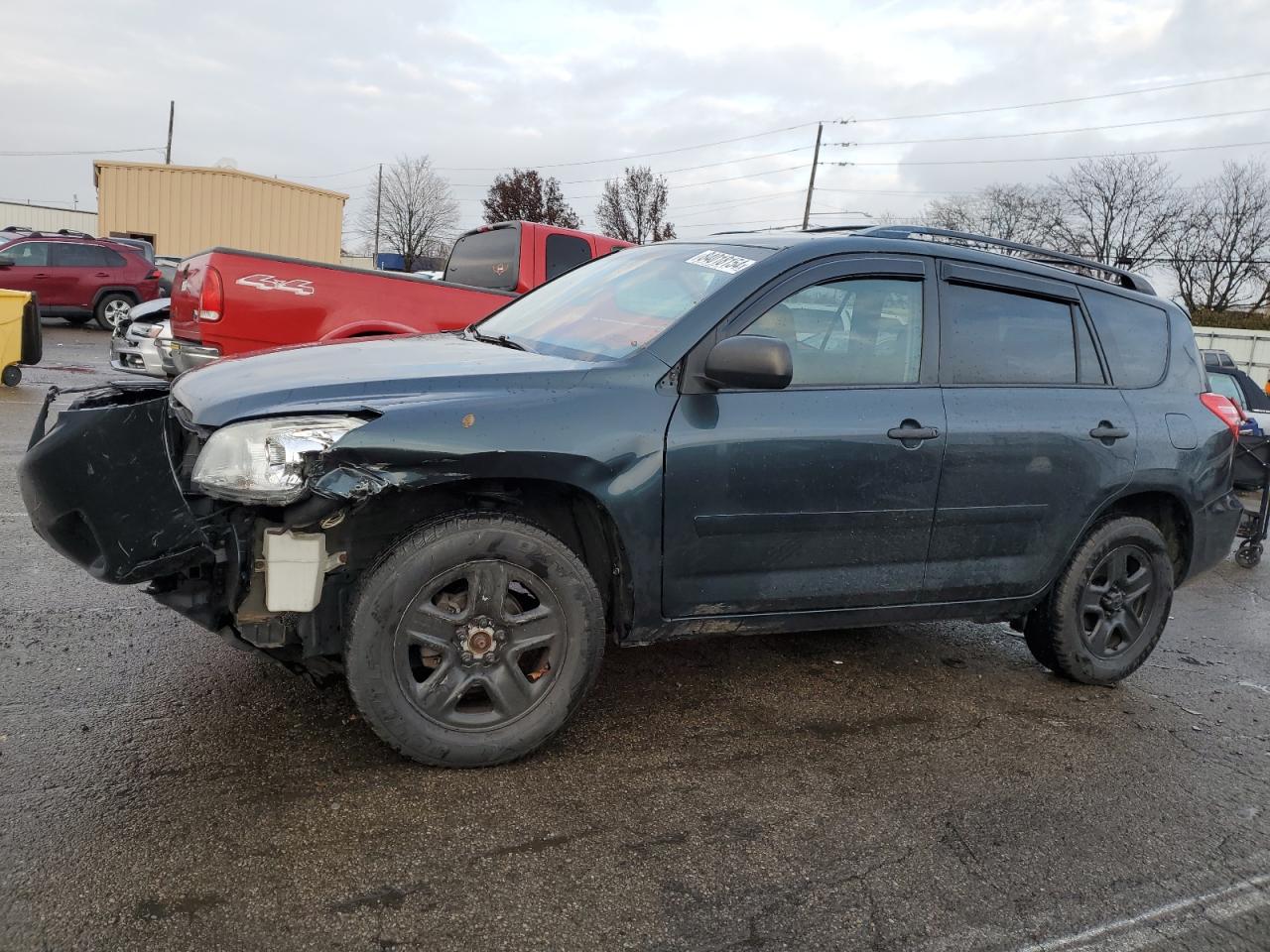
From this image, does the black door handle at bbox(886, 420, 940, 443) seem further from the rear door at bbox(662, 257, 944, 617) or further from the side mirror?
the side mirror

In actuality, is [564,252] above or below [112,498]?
above

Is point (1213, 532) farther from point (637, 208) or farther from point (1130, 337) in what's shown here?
point (637, 208)

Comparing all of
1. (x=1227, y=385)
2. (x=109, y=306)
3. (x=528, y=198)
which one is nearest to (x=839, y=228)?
(x=1227, y=385)

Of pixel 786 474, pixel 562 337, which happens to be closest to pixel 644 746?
pixel 786 474

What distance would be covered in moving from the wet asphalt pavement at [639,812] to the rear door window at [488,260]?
5.79 metres

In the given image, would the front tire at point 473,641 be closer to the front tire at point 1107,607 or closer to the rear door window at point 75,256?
the front tire at point 1107,607

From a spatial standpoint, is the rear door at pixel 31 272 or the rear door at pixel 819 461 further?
the rear door at pixel 31 272

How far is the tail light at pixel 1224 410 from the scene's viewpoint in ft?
15.3

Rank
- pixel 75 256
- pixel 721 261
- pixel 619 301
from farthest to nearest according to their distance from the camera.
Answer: pixel 75 256, pixel 619 301, pixel 721 261

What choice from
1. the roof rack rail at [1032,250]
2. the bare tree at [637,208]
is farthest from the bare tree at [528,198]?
the roof rack rail at [1032,250]

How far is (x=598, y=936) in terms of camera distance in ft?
7.98

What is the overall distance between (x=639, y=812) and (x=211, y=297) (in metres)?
5.77

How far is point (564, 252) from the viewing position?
31.9 ft

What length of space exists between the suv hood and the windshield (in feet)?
0.66
